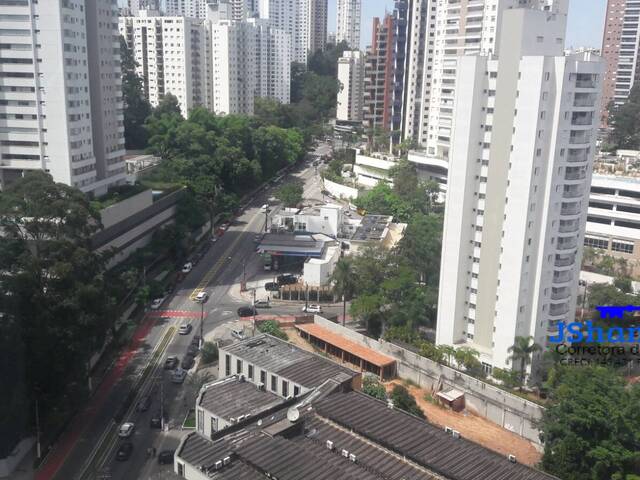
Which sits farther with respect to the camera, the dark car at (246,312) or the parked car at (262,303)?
the parked car at (262,303)

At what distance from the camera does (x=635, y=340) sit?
91.6 feet

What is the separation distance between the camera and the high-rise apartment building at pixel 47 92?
31.1 m

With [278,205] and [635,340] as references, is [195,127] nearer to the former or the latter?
[278,205]

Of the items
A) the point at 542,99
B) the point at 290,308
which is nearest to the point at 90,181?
the point at 290,308

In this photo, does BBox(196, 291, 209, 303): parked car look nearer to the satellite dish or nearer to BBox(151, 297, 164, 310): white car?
BBox(151, 297, 164, 310): white car

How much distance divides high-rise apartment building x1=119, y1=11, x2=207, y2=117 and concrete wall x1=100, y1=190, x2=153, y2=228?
100 ft

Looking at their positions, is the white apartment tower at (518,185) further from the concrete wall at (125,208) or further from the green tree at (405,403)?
the concrete wall at (125,208)

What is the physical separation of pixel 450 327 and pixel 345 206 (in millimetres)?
28391

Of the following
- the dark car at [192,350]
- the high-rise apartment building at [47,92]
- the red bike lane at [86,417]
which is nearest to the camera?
the red bike lane at [86,417]

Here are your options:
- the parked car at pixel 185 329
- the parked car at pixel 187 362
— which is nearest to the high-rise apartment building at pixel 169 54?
the parked car at pixel 185 329

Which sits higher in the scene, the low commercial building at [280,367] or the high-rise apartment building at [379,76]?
the high-rise apartment building at [379,76]

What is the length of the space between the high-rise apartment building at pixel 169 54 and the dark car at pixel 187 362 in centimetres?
4319

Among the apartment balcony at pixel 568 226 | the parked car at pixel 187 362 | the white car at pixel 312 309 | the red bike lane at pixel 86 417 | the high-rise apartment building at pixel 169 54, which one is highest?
the high-rise apartment building at pixel 169 54

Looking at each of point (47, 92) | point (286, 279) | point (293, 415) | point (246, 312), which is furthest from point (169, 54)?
point (293, 415)
